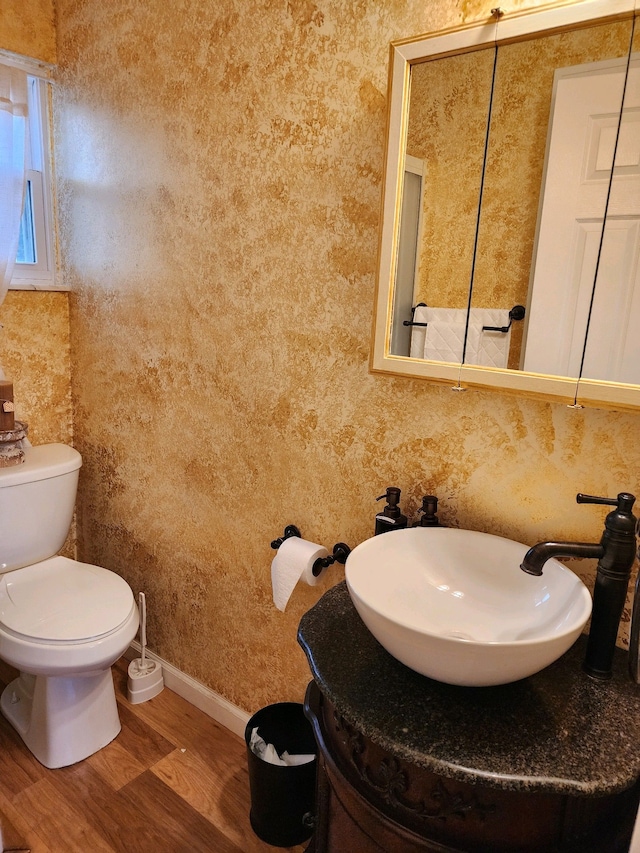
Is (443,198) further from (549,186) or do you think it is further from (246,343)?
(246,343)

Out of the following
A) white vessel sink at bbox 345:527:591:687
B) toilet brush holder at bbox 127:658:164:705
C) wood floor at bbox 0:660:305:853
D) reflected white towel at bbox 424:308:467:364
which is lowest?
wood floor at bbox 0:660:305:853

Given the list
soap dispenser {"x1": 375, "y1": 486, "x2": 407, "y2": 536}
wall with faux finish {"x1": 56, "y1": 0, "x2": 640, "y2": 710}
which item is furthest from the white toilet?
soap dispenser {"x1": 375, "y1": 486, "x2": 407, "y2": 536}

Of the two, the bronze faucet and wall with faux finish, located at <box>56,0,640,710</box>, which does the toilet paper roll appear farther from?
the bronze faucet

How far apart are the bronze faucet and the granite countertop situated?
2.9 inches

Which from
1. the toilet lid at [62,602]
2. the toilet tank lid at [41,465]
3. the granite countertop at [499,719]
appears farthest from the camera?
the toilet tank lid at [41,465]

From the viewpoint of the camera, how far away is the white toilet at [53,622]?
1.63 meters

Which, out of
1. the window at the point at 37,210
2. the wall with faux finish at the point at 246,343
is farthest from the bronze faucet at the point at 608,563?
the window at the point at 37,210

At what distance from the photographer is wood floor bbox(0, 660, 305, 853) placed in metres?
1.54

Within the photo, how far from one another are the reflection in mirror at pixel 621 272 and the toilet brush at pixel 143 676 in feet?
5.48

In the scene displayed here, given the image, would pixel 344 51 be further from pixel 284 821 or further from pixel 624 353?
pixel 284 821

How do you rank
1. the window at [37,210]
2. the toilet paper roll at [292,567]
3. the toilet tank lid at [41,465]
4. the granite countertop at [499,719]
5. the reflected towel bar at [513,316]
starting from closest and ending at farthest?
the granite countertop at [499,719] → the reflected towel bar at [513,316] → the toilet paper roll at [292,567] → the toilet tank lid at [41,465] → the window at [37,210]

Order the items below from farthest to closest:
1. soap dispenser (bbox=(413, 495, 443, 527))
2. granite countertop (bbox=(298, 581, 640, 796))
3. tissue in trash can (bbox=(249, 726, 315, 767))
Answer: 1. tissue in trash can (bbox=(249, 726, 315, 767))
2. soap dispenser (bbox=(413, 495, 443, 527))
3. granite countertop (bbox=(298, 581, 640, 796))

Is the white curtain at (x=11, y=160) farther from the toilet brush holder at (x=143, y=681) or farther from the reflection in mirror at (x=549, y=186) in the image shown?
the reflection in mirror at (x=549, y=186)

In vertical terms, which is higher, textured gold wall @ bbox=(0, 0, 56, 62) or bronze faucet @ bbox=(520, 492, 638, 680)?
textured gold wall @ bbox=(0, 0, 56, 62)
